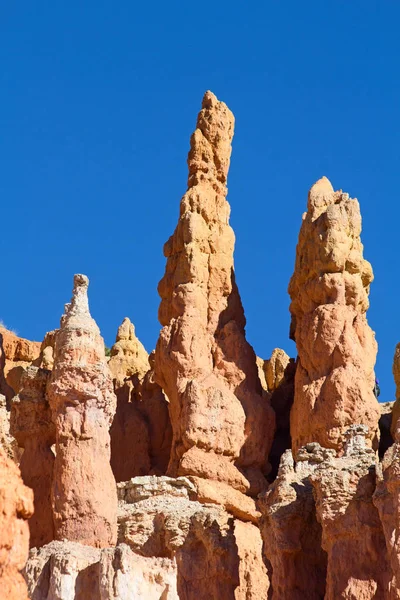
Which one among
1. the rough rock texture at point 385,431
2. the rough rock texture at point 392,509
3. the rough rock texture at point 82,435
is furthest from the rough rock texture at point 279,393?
the rough rock texture at point 392,509

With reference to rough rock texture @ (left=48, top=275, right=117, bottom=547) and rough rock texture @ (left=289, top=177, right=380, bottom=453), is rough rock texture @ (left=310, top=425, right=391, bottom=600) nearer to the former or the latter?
rough rock texture @ (left=48, top=275, right=117, bottom=547)

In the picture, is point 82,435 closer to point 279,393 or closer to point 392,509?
point 392,509

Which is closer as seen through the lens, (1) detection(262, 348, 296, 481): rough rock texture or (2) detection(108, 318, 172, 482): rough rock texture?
(1) detection(262, 348, 296, 481): rough rock texture

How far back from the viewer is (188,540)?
32812mm

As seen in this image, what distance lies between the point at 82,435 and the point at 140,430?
975cm

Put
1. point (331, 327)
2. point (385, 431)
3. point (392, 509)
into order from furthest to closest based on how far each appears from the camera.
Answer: point (385, 431)
point (331, 327)
point (392, 509)

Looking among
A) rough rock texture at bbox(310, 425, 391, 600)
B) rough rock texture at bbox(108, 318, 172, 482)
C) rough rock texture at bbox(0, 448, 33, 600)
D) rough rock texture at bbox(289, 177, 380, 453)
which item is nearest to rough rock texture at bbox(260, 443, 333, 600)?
rough rock texture at bbox(310, 425, 391, 600)

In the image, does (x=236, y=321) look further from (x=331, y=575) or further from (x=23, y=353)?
(x=331, y=575)

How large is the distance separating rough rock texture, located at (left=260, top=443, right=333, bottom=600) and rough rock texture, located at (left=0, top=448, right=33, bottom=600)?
17.5 meters

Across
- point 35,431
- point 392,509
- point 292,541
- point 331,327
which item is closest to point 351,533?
point 392,509

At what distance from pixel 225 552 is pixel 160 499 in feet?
8.36

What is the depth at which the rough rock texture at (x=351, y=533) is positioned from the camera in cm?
2891

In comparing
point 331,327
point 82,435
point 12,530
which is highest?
point 331,327

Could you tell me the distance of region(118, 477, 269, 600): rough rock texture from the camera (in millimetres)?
32562
